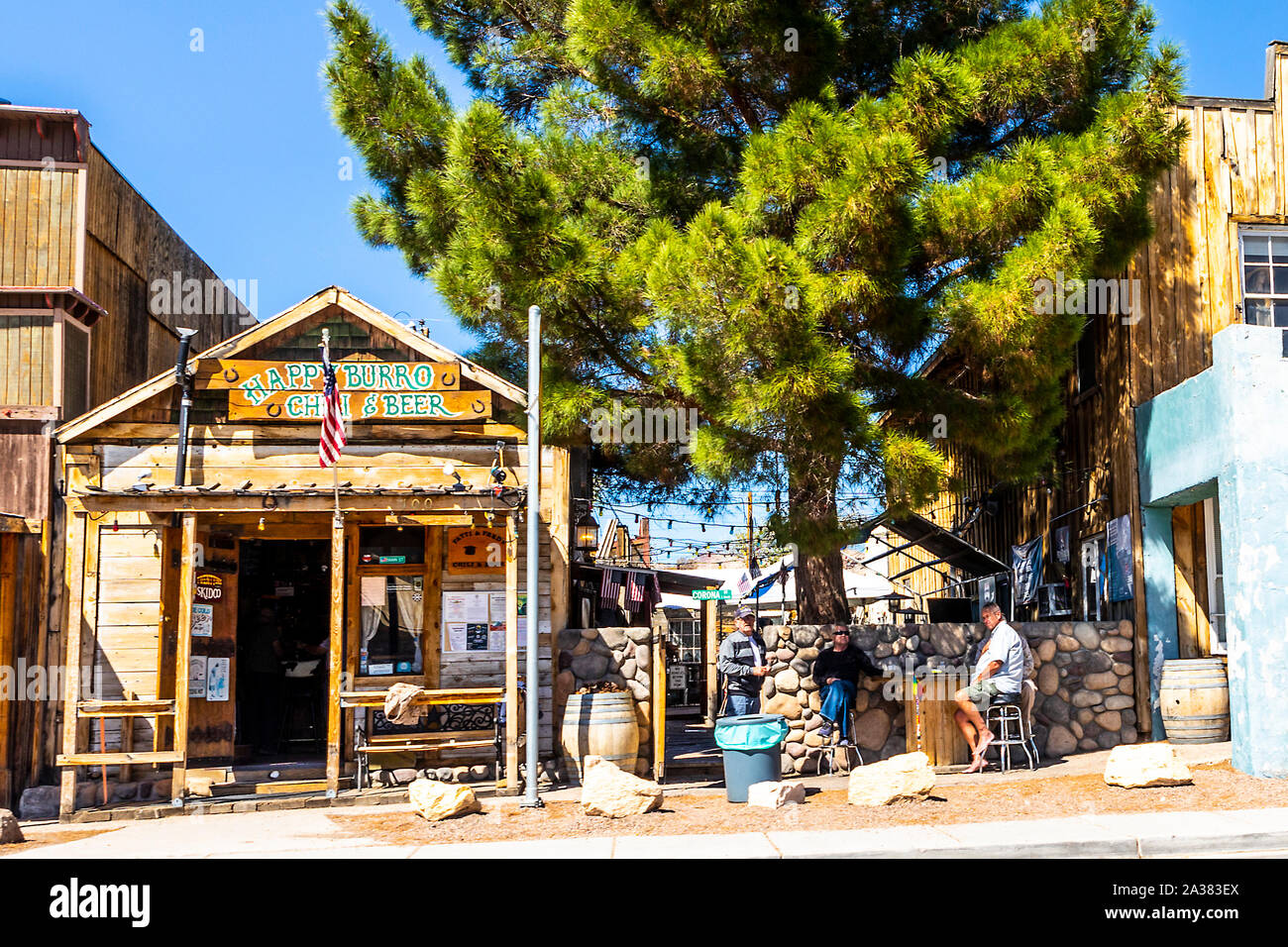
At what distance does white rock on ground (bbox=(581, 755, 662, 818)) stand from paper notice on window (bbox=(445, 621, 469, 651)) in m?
3.41

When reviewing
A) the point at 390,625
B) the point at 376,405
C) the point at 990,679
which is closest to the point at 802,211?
the point at 376,405

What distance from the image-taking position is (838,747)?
1310cm

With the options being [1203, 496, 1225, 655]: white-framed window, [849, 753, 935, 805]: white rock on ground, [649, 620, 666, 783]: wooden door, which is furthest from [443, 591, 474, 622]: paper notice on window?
[1203, 496, 1225, 655]: white-framed window

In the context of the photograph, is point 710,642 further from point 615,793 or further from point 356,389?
point 615,793

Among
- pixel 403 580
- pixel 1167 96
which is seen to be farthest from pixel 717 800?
pixel 1167 96

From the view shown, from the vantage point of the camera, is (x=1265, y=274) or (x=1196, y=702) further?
(x=1265, y=274)

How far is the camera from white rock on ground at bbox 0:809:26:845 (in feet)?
32.5

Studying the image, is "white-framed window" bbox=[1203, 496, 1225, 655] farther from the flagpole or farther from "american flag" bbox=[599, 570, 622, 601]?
the flagpole

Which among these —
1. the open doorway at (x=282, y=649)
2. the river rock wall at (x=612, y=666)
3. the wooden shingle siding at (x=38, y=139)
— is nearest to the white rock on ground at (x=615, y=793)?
the river rock wall at (x=612, y=666)

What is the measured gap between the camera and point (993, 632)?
41.8ft

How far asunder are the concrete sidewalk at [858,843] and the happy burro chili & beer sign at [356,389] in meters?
4.72

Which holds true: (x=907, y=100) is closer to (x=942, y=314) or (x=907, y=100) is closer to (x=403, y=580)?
(x=942, y=314)

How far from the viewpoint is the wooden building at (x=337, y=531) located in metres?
12.5

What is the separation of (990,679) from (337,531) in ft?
23.1
